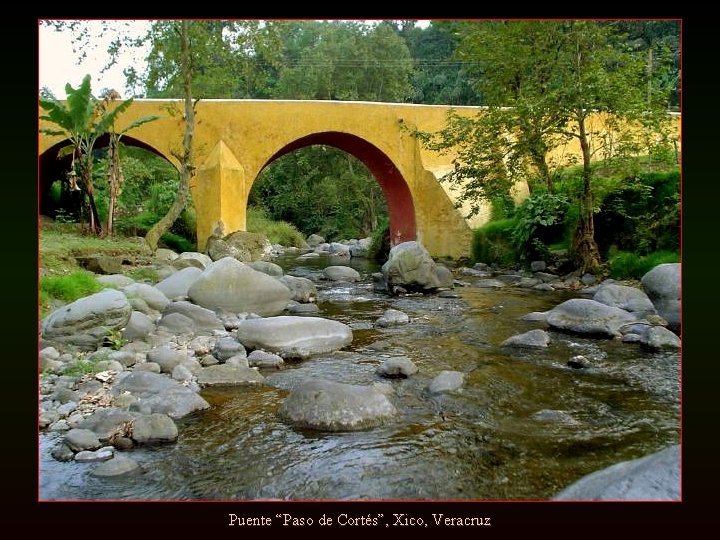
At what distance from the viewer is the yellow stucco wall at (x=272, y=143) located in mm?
14523

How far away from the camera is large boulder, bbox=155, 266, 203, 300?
27.6ft

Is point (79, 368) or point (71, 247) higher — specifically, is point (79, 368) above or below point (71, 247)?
below

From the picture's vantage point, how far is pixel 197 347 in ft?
20.2

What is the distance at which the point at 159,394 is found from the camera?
4469 millimetres

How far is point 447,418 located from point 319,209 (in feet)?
72.3

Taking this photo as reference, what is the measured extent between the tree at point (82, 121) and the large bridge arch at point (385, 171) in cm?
422

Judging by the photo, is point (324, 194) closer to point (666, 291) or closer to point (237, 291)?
point (237, 291)

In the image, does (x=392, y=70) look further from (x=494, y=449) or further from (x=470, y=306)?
(x=494, y=449)

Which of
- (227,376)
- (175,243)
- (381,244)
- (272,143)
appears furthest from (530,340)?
(381,244)

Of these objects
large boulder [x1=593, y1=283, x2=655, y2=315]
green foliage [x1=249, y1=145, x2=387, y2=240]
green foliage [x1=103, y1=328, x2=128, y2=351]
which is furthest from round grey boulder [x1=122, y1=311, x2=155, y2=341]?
green foliage [x1=249, y1=145, x2=387, y2=240]

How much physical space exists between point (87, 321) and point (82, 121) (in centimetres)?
734

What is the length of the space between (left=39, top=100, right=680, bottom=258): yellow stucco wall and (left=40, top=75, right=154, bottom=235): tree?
167 cm

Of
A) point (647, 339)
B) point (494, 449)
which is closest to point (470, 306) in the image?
point (647, 339)
